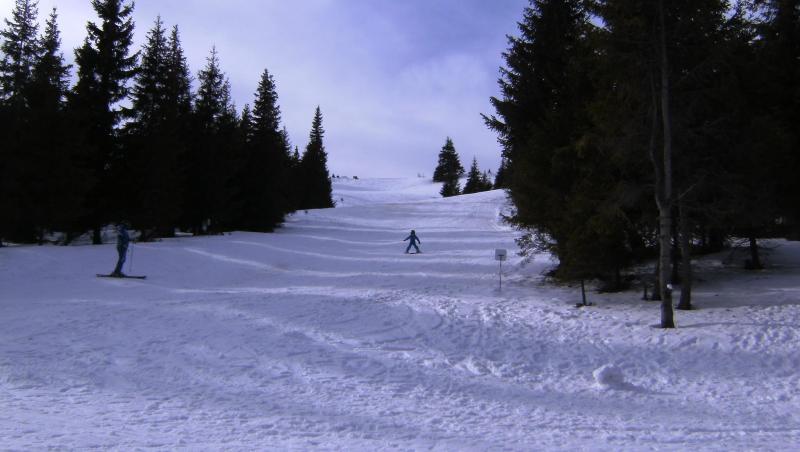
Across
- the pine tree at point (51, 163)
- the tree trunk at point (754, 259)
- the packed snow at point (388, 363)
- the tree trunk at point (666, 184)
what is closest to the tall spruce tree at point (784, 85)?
the tree trunk at point (754, 259)

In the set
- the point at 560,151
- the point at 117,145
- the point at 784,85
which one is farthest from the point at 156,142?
the point at 784,85

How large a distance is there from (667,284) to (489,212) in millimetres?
47900

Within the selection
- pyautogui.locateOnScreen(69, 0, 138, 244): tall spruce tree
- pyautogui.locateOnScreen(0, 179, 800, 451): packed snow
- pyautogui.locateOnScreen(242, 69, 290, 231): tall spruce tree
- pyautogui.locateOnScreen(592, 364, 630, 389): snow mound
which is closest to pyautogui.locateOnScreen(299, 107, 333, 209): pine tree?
pyautogui.locateOnScreen(242, 69, 290, 231): tall spruce tree

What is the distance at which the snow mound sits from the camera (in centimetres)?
835

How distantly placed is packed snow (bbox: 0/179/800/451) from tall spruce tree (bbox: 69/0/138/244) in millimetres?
8049

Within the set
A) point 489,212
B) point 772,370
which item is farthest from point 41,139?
point 489,212

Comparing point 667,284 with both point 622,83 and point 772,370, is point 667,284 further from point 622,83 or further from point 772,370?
point 622,83

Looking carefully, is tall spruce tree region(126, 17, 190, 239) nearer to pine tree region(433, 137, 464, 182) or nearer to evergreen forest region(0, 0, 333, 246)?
evergreen forest region(0, 0, 333, 246)

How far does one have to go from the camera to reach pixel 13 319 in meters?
10.6

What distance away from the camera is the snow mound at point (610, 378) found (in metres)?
8.35

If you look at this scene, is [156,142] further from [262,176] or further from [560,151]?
[560,151]

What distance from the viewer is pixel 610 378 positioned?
27.6 ft

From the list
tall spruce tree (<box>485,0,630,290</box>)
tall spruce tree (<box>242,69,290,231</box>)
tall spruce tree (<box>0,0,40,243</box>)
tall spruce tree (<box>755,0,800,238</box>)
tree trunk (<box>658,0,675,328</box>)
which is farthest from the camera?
tall spruce tree (<box>242,69,290,231</box>)

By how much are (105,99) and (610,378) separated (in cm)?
2741
